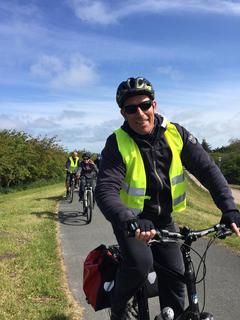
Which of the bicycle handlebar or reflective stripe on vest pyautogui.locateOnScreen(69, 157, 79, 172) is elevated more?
reflective stripe on vest pyautogui.locateOnScreen(69, 157, 79, 172)

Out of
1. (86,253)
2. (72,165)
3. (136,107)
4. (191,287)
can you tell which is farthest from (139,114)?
(72,165)

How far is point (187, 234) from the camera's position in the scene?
3.36 m

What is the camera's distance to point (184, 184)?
3971 mm

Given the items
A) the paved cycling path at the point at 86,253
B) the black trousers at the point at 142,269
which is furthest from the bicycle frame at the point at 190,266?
the paved cycling path at the point at 86,253

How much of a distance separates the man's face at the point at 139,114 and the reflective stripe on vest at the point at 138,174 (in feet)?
0.37

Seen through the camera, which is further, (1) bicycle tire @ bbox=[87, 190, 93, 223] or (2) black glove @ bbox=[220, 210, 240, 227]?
(1) bicycle tire @ bbox=[87, 190, 93, 223]

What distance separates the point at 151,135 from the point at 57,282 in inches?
144

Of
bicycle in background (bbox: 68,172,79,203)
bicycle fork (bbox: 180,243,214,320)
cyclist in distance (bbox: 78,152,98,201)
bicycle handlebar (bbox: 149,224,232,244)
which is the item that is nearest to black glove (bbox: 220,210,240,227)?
bicycle handlebar (bbox: 149,224,232,244)

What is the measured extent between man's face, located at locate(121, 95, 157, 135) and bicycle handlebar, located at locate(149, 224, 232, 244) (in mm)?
922

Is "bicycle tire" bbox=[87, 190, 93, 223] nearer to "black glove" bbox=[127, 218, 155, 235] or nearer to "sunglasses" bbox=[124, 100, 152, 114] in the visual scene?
"sunglasses" bbox=[124, 100, 152, 114]

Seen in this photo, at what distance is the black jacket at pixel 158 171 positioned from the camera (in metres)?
3.71

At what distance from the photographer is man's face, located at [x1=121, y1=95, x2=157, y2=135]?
385cm

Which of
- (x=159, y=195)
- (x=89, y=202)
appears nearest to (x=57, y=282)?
(x=159, y=195)

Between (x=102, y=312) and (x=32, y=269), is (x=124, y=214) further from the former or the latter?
(x=32, y=269)
